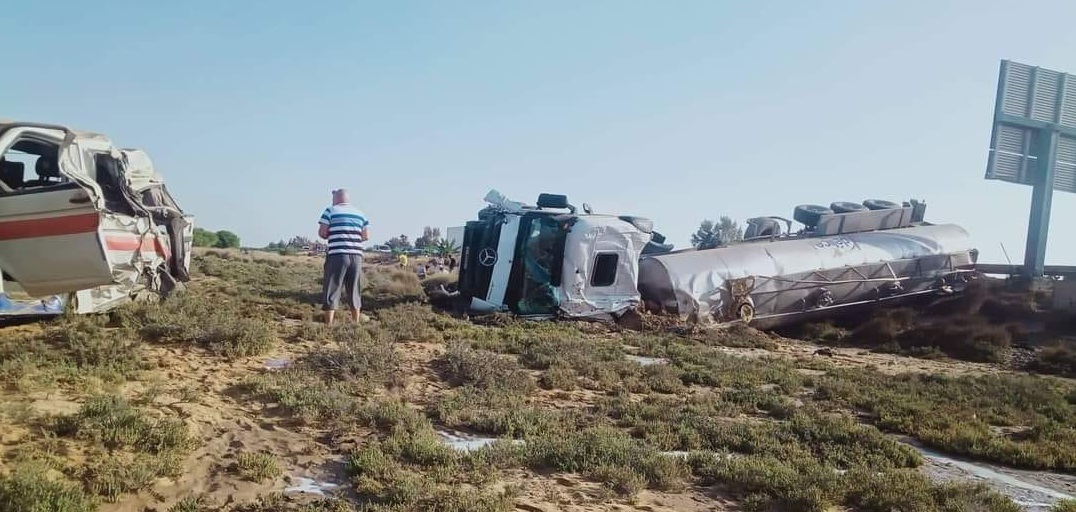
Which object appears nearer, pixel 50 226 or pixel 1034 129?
pixel 50 226

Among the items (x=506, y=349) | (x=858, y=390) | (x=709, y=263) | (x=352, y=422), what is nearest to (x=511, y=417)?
(x=352, y=422)

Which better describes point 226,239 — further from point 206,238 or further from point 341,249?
point 341,249

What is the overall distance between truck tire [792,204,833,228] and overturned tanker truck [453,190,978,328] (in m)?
0.03

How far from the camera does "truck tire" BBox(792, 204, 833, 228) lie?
16.8m

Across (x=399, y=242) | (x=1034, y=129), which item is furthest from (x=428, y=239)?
(x=1034, y=129)

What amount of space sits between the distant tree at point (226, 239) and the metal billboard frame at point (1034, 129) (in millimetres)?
49019

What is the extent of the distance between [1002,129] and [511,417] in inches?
854

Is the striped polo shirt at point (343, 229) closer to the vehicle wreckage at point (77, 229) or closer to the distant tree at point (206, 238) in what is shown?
the vehicle wreckage at point (77, 229)

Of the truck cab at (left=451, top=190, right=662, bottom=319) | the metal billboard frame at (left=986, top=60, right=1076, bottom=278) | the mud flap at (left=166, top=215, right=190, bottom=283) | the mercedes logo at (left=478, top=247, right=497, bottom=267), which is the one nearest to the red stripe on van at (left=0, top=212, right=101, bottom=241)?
the mud flap at (left=166, top=215, right=190, bottom=283)

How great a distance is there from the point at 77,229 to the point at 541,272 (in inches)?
303

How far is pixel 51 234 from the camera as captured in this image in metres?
6.06

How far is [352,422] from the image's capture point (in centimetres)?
514

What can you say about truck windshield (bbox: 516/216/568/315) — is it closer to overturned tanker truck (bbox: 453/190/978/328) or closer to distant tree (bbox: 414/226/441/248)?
overturned tanker truck (bbox: 453/190/978/328)

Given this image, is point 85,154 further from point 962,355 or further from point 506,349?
point 962,355
